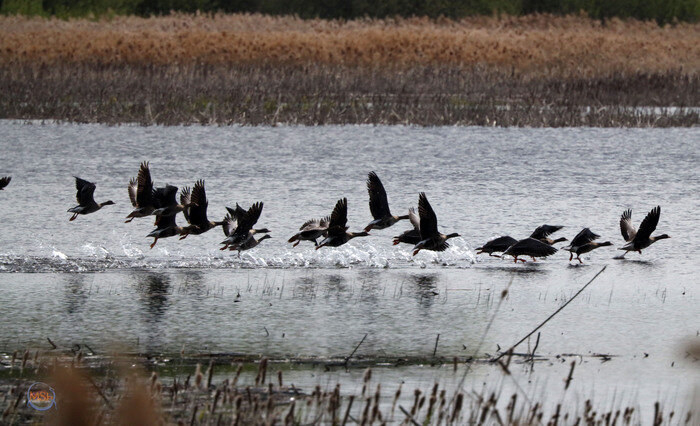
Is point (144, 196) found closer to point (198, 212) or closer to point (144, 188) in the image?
point (144, 188)

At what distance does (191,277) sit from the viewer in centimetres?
980

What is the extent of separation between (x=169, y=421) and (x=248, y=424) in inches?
15.6

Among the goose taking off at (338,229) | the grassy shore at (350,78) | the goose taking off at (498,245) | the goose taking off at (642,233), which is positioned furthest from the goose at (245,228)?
the grassy shore at (350,78)

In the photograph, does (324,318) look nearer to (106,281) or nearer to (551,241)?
(106,281)

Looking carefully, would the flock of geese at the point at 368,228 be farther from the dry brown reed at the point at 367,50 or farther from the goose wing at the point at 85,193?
the dry brown reed at the point at 367,50

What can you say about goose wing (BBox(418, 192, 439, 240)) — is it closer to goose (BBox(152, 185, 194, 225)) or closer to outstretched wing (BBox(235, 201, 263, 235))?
outstretched wing (BBox(235, 201, 263, 235))

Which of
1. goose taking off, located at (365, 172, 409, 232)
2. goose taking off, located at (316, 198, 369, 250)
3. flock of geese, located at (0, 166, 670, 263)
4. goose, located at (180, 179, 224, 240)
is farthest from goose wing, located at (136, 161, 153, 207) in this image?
goose taking off, located at (365, 172, 409, 232)

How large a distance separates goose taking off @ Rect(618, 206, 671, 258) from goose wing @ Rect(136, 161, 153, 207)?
4570mm

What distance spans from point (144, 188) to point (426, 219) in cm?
293

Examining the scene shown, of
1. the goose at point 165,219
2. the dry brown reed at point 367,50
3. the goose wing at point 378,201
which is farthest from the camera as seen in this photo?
the dry brown reed at point 367,50

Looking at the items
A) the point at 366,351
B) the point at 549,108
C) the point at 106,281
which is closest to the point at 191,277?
the point at 106,281

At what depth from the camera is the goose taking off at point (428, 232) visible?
9664mm

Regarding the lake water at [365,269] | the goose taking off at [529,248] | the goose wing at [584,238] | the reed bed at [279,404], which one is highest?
the reed bed at [279,404]

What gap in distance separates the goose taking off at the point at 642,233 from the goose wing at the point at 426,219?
77.4 inches
